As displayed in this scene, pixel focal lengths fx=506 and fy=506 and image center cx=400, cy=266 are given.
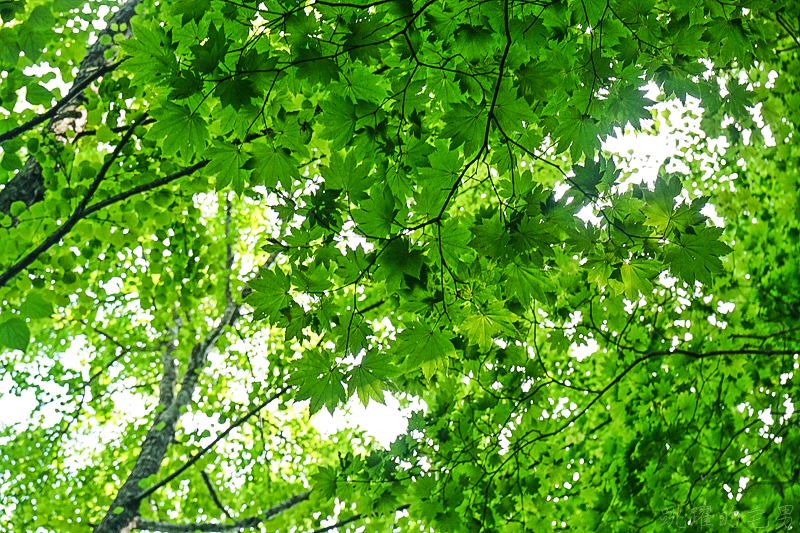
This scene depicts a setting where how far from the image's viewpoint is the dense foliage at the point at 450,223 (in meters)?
1.50

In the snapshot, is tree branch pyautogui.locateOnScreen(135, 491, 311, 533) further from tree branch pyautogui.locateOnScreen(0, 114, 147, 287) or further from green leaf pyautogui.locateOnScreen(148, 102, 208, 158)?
green leaf pyautogui.locateOnScreen(148, 102, 208, 158)

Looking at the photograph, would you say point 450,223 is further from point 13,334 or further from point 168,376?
point 168,376

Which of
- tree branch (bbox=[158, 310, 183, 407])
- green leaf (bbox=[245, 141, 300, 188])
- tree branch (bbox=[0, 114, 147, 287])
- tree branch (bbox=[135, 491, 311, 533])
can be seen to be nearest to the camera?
green leaf (bbox=[245, 141, 300, 188])

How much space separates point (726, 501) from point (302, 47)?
378 cm

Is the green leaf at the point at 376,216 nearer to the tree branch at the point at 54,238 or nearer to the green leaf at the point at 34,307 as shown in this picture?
the green leaf at the point at 34,307

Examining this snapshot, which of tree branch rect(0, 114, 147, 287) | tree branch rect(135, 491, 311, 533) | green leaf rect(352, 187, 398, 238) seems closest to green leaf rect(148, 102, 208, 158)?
green leaf rect(352, 187, 398, 238)

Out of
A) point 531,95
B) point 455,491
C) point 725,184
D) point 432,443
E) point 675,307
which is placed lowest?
point 455,491

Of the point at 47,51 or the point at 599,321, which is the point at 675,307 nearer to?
the point at 599,321

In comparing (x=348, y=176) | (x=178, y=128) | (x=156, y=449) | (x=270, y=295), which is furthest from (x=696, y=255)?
(x=156, y=449)

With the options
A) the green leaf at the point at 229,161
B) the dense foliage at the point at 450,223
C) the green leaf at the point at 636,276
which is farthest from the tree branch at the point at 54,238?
the green leaf at the point at 636,276

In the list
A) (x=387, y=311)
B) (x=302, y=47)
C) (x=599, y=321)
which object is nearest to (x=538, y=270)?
(x=302, y=47)

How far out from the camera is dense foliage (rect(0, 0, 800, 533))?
1.50m

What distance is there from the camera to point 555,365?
19.2 feet

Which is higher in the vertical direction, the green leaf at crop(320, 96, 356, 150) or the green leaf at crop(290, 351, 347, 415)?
the green leaf at crop(320, 96, 356, 150)
